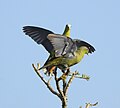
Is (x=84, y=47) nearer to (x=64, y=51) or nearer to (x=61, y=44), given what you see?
(x=64, y=51)

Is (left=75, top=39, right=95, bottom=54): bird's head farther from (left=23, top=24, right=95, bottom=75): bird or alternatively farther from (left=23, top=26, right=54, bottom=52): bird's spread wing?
(left=23, top=26, right=54, bottom=52): bird's spread wing

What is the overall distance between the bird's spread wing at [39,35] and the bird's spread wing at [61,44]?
0.72 ft

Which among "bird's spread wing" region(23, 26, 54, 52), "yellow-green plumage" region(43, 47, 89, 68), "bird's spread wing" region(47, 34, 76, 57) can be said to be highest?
"bird's spread wing" region(23, 26, 54, 52)

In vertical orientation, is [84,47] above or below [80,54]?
above

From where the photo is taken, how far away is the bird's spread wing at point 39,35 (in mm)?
5344

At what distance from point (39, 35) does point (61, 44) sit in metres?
0.63

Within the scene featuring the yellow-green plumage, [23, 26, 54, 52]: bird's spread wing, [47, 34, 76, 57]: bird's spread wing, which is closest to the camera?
[47, 34, 76, 57]: bird's spread wing

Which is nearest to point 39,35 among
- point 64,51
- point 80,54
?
point 64,51

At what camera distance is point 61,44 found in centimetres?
504

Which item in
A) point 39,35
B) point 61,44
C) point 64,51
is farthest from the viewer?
point 39,35

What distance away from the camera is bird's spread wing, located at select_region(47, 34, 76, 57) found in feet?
16.2

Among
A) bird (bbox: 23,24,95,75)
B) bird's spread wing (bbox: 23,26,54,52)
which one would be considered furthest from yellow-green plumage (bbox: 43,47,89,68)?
bird's spread wing (bbox: 23,26,54,52)

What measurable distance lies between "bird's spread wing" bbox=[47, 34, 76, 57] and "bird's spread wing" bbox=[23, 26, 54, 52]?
0.72 ft

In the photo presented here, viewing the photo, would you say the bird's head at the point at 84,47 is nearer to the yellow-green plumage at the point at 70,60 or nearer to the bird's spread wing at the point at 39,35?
the yellow-green plumage at the point at 70,60
